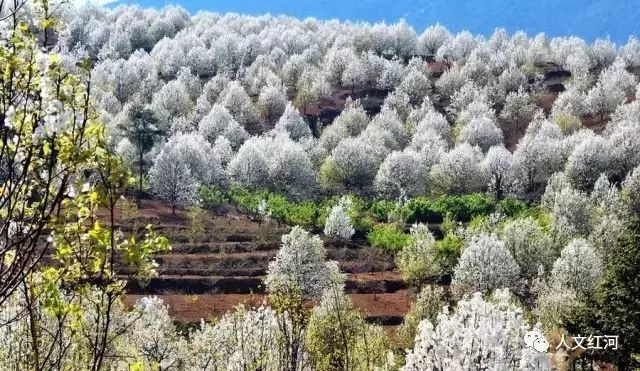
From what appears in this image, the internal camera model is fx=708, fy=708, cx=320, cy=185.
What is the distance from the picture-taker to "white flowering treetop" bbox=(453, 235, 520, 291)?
5634 centimetres

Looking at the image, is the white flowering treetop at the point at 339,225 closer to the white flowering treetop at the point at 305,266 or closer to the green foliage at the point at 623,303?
the white flowering treetop at the point at 305,266

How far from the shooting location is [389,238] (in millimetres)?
79562

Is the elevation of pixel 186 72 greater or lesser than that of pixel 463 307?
greater

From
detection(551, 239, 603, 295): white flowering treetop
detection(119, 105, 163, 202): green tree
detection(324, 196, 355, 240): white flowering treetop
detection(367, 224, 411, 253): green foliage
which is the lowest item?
detection(551, 239, 603, 295): white flowering treetop

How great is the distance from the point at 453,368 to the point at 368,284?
4758 cm

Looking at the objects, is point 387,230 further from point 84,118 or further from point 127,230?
point 84,118

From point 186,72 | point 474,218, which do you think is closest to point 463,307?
point 474,218

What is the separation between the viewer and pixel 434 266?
210 feet

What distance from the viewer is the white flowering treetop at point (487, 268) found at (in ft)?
185

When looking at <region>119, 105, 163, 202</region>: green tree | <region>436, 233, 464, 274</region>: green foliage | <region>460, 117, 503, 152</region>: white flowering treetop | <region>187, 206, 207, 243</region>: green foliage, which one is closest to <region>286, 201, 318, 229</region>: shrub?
<region>187, 206, 207, 243</region>: green foliage

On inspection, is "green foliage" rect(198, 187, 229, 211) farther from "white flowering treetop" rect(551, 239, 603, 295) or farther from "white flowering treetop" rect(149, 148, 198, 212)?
"white flowering treetop" rect(551, 239, 603, 295)

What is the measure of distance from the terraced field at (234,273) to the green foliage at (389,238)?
1.35m

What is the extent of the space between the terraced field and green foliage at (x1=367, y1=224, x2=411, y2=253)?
1.35 meters

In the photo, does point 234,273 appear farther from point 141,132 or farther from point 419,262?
point 141,132
